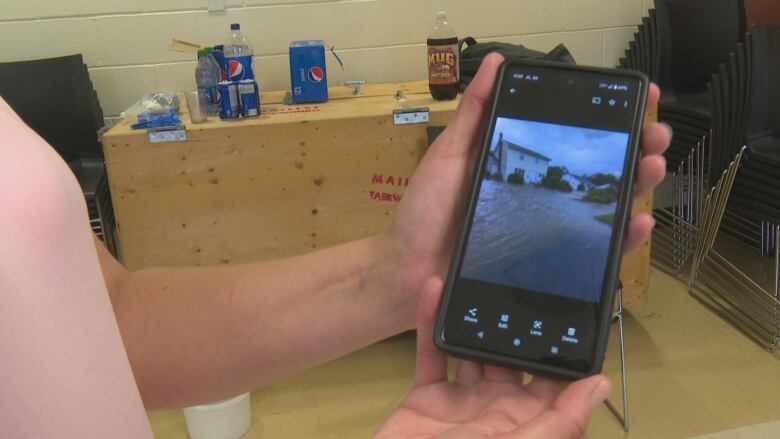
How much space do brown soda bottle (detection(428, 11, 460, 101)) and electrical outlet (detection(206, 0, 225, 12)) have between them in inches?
32.5

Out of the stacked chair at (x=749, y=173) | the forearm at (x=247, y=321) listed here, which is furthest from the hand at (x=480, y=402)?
the stacked chair at (x=749, y=173)

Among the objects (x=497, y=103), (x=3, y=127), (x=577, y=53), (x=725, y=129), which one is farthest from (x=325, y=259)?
(x=577, y=53)

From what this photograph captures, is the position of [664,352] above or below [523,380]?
below

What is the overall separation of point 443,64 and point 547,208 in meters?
1.38

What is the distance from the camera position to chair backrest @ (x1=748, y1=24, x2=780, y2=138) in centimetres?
204

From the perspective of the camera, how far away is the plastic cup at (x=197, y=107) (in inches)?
76.3

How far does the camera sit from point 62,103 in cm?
233

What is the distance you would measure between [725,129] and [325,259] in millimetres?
1807

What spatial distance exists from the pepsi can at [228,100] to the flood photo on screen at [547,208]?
4.41 ft

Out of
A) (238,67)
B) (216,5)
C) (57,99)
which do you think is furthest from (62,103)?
(238,67)

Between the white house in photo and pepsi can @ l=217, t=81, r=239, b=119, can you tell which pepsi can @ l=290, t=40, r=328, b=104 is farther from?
the white house in photo

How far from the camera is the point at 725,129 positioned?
7.22 feet

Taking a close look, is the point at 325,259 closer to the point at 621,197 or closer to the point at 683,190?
the point at 621,197

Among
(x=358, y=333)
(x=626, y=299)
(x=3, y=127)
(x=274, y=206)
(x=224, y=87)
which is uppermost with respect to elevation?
(x=3, y=127)
